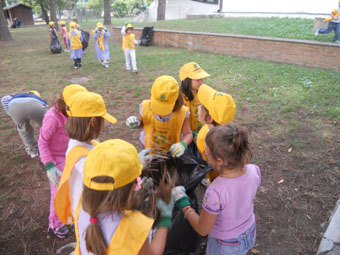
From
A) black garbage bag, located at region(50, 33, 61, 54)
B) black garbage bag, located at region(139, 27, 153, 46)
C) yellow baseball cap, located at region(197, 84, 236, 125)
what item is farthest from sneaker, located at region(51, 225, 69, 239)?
black garbage bag, located at region(139, 27, 153, 46)

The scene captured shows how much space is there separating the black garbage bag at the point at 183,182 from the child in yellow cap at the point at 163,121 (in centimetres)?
28

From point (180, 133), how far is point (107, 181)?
1387mm

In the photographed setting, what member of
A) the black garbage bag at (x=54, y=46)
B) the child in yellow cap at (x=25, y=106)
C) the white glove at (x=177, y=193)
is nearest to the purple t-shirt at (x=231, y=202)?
the white glove at (x=177, y=193)

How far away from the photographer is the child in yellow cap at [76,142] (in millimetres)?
1541

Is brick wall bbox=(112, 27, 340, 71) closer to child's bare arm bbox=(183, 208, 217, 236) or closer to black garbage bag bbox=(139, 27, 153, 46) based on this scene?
black garbage bag bbox=(139, 27, 153, 46)

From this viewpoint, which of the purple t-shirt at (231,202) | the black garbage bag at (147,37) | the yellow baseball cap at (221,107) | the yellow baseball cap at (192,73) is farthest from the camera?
the black garbage bag at (147,37)

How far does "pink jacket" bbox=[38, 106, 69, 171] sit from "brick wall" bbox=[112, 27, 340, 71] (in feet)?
26.2

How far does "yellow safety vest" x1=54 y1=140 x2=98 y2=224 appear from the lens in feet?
5.07

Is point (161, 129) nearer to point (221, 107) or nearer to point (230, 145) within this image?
point (221, 107)

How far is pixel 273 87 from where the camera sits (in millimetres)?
6059

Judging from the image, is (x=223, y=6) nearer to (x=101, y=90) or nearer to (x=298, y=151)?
(x=101, y=90)

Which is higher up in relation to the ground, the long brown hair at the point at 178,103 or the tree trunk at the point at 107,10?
the tree trunk at the point at 107,10

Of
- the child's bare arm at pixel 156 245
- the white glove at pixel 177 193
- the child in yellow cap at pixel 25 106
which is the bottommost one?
the child in yellow cap at pixel 25 106

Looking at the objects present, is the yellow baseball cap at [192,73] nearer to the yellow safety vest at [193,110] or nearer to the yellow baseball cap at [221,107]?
the yellow safety vest at [193,110]
